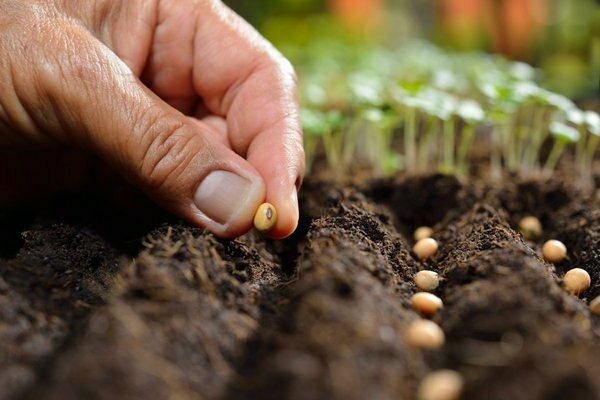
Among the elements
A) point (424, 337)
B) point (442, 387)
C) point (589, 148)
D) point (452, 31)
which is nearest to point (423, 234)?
point (424, 337)

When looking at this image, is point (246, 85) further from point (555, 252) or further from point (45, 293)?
point (555, 252)

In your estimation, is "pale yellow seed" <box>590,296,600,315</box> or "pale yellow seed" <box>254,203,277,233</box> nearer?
"pale yellow seed" <box>590,296,600,315</box>

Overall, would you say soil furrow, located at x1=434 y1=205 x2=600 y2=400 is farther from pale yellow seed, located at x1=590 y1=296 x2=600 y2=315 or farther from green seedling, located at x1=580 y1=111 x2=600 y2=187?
green seedling, located at x1=580 y1=111 x2=600 y2=187

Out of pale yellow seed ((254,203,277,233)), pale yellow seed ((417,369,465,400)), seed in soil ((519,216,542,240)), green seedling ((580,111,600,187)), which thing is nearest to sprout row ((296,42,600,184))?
green seedling ((580,111,600,187))

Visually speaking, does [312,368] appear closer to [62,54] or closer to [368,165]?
[62,54]

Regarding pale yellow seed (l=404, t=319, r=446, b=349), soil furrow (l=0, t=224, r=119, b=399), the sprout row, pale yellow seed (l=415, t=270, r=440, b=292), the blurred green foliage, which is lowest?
soil furrow (l=0, t=224, r=119, b=399)

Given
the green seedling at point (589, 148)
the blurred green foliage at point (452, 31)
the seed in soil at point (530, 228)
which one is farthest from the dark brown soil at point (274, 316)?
the blurred green foliage at point (452, 31)

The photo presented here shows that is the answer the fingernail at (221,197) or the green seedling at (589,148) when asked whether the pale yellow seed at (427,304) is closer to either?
the fingernail at (221,197)
